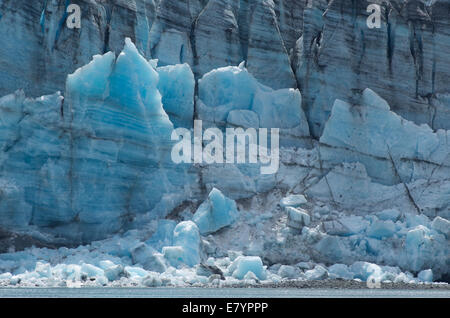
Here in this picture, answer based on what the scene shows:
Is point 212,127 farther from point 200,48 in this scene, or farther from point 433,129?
point 433,129

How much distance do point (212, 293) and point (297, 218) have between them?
19.5 feet

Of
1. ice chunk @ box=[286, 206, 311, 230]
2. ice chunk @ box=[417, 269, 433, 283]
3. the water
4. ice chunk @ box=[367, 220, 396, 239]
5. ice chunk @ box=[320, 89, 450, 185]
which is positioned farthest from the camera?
ice chunk @ box=[320, 89, 450, 185]

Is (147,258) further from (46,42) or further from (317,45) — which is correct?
(317,45)

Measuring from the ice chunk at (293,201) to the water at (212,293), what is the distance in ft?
15.2

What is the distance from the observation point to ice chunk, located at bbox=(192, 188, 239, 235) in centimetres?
3269

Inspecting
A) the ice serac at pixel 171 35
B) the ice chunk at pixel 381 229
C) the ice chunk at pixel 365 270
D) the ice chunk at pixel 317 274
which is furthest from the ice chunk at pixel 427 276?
the ice serac at pixel 171 35

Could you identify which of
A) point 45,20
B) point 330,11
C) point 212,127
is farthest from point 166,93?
point 330,11

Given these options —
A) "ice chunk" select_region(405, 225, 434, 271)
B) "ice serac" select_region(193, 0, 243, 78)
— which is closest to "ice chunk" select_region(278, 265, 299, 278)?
"ice chunk" select_region(405, 225, 434, 271)

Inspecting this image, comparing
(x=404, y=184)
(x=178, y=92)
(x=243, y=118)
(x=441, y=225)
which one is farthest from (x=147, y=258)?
Answer: (x=404, y=184)

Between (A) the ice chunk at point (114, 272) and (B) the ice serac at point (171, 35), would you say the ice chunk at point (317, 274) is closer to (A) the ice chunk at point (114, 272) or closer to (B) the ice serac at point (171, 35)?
(A) the ice chunk at point (114, 272)

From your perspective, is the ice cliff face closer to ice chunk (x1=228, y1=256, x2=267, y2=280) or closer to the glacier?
the glacier

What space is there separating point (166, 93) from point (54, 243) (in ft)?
18.6

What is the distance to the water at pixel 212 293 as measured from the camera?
26.7 meters

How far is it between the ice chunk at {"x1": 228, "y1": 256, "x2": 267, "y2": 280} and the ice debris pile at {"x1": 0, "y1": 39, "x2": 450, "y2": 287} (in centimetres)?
3
